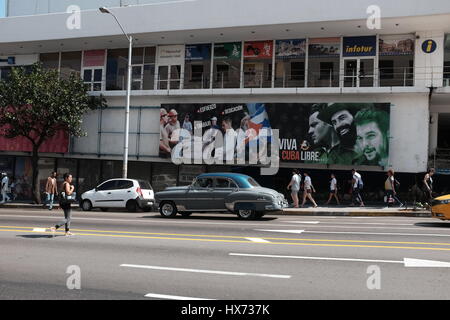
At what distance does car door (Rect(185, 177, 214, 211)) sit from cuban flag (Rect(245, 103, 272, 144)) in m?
7.89

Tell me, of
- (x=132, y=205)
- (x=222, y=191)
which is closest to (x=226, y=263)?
(x=222, y=191)

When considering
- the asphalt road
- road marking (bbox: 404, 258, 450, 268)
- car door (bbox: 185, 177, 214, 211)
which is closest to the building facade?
car door (bbox: 185, 177, 214, 211)

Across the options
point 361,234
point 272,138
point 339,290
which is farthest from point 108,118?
point 339,290

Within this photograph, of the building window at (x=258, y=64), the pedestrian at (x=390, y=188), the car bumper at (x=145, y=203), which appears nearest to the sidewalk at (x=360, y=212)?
the pedestrian at (x=390, y=188)

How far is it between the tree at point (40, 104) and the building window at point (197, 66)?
614 cm

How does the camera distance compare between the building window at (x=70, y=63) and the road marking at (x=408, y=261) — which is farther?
the building window at (x=70, y=63)

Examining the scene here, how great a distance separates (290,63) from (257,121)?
4.07 m

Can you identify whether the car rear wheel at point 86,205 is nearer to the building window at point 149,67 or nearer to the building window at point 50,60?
the building window at point 149,67

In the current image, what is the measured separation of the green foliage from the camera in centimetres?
2419

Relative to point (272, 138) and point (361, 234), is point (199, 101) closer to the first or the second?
point (272, 138)

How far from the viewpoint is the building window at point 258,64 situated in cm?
2534

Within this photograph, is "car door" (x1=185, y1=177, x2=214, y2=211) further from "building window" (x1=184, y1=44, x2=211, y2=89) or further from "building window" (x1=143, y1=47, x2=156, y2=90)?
"building window" (x1=143, y1=47, x2=156, y2=90)
